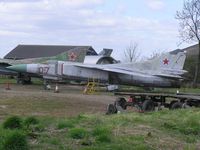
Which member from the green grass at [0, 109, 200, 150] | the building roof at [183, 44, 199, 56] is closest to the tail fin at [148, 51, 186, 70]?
the green grass at [0, 109, 200, 150]

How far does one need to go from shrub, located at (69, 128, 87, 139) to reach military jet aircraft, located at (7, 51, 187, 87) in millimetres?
33027

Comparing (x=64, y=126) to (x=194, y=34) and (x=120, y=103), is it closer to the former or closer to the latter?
(x=120, y=103)

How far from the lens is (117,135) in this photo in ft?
31.8

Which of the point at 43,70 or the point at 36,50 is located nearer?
the point at 43,70

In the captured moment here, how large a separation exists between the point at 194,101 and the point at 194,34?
154 ft

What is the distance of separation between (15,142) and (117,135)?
7.97 feet

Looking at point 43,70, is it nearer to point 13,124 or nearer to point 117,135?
point 13,124

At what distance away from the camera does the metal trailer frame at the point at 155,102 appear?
20.0 m

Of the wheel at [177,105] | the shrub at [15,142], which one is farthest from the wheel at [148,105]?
the shrub at [15,142]

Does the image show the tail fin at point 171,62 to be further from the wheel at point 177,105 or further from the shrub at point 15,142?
the shrub at point 15,142

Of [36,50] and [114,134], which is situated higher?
[36,50]

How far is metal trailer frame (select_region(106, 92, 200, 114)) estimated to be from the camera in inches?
788

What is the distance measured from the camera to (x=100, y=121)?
1200 cm

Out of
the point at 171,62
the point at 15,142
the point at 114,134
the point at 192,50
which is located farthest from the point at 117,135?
the point at 192,50
